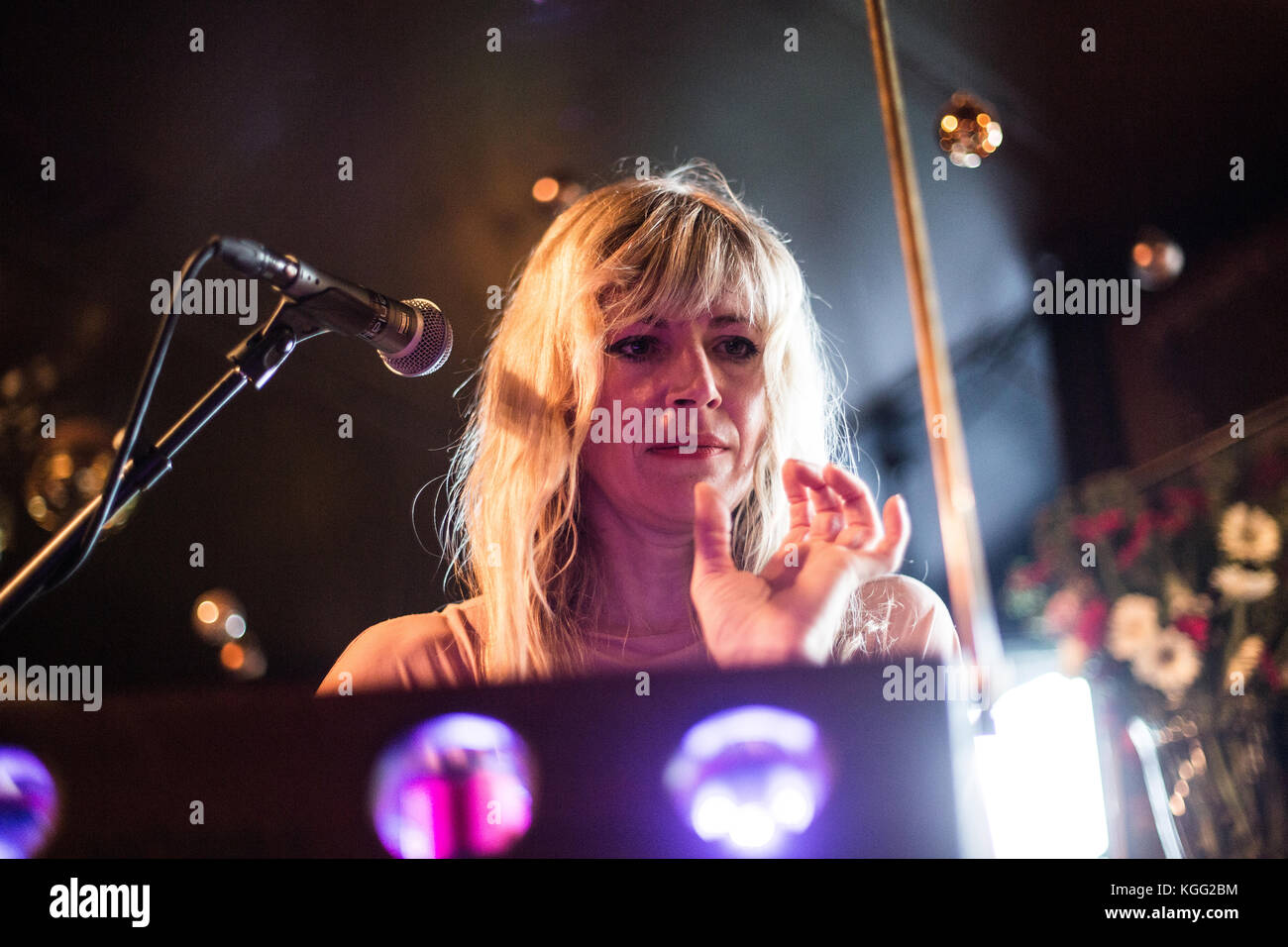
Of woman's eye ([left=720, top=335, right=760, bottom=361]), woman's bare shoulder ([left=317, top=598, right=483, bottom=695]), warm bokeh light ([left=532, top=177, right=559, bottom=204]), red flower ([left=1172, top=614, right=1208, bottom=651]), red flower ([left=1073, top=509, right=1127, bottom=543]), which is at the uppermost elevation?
warm bokeh light ([left=532, top=177, right=559, bottom=204])

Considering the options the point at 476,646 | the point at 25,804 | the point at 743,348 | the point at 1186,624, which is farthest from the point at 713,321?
the point at 25,804

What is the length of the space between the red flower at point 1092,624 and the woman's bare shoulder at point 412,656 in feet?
3.00

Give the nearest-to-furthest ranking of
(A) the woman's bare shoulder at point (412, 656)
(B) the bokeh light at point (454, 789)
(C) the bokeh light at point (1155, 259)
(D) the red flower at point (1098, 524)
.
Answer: (B) the bokeh light at point (454, 789) → (A) the woman's bare shoulder at point (412, 656) → (D) the red flower at point (1098, 524) → (C) the bokeh light at point (1155, 259)

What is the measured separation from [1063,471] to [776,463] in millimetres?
485

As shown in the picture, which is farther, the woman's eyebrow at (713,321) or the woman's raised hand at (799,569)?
the woman's eyebrow at (713,321)

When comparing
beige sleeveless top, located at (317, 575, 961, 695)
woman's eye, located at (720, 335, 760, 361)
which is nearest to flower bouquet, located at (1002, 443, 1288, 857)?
beige sleeveless top, located at (317, 575, 961, 695)

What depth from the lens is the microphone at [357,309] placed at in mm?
960

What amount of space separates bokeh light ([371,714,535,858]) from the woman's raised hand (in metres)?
0.33

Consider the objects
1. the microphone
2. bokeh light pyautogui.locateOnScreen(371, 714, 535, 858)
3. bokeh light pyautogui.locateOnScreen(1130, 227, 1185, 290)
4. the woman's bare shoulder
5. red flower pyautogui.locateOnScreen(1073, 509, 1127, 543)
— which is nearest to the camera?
the microphone

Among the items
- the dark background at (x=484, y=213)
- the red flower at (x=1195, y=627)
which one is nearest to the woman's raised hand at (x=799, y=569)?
the dark background at (x=484, y=213)

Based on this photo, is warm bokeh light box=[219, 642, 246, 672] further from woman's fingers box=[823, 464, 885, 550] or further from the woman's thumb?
woman's fingers box=[823, 464, 885, 550]

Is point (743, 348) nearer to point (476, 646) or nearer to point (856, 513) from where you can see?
point (856, 513)

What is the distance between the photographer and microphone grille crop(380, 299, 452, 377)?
3.47 feet

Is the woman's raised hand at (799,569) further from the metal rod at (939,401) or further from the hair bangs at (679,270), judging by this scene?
the hair bangs at (679,270)
